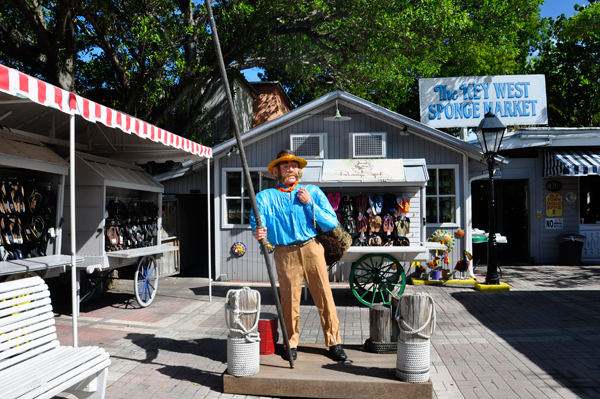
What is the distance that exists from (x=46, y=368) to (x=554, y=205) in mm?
13399

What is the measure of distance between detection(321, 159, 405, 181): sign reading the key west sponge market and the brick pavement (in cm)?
230

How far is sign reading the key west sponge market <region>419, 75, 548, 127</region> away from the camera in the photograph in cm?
1206

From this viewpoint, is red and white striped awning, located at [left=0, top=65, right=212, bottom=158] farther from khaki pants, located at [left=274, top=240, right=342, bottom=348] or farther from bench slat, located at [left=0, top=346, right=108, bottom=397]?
khaki pants, located at [left=274, top=240, right=342, bottom=348]

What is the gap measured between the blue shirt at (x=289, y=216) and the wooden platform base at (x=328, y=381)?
1.22 metres

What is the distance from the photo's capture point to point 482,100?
1220 centimetres

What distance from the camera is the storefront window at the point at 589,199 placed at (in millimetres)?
13430

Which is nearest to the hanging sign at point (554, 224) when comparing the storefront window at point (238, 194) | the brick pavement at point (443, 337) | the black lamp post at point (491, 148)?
the brick pavement at point (443, 337)

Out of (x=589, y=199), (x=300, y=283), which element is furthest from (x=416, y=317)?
(x=589, y=199)

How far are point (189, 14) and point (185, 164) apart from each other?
14.1 feet

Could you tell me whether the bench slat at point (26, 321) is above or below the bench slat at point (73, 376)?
above

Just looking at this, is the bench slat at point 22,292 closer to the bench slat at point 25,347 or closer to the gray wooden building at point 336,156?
the bench slat at point 25,347

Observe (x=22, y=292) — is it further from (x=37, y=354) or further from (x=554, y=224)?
(x=554, y=224)

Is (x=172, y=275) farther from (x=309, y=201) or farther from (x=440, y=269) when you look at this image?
(x=309, y=201)

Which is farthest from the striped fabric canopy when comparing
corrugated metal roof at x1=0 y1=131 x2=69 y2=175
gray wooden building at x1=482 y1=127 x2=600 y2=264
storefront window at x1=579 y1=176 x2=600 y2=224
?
corrugated metal roof at x1=0 y1=131 x2=69 y2=175
